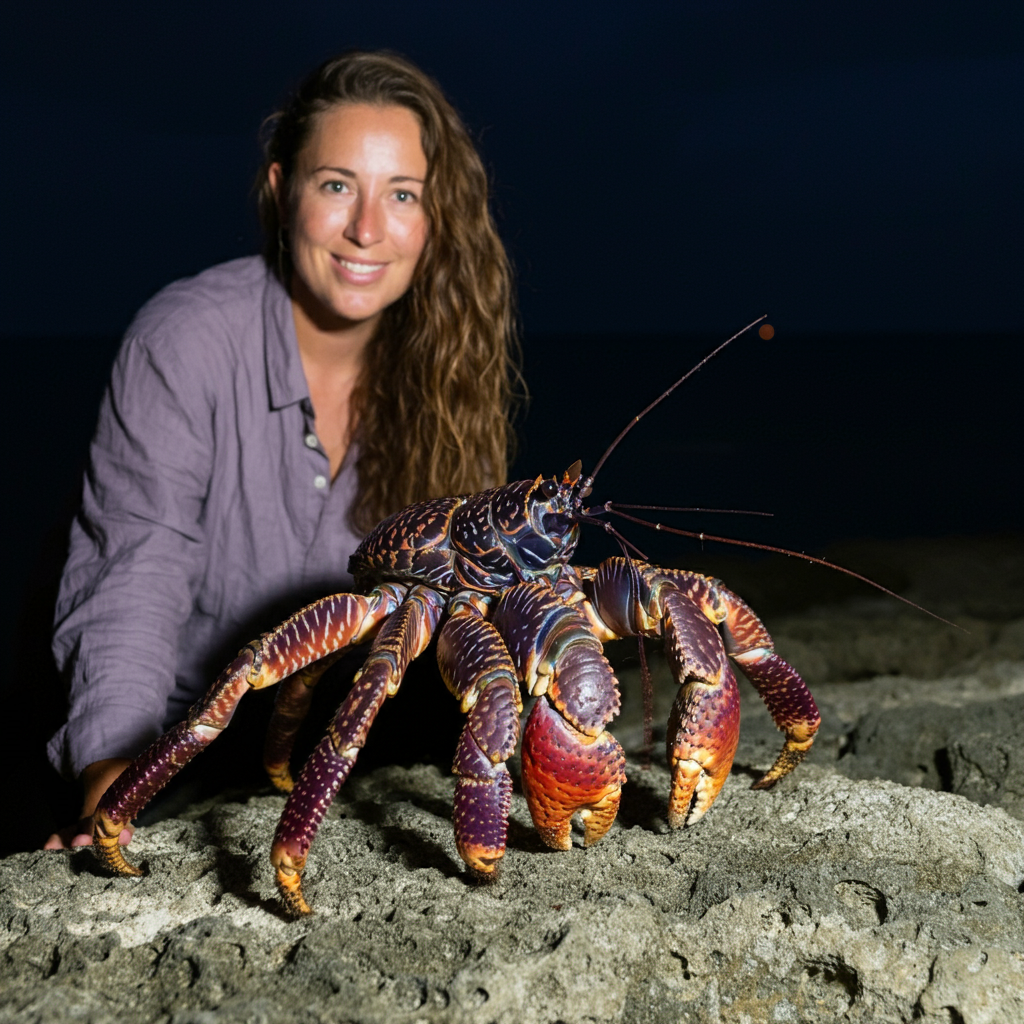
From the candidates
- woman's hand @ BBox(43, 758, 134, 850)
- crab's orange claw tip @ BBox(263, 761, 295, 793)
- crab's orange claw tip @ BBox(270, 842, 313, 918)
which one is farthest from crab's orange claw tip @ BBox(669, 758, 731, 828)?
woman's hand @ BBox(43, 758, 134, 850)

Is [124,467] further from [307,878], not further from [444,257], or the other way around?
[307,878]

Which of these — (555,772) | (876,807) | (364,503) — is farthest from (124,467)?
(876,807)

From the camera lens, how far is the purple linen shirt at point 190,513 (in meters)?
2.40

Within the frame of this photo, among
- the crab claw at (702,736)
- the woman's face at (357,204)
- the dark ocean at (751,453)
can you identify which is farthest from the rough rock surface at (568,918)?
the dark ocean at (751,453)

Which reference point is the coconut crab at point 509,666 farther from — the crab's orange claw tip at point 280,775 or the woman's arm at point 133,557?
the woman's arm at point 133,557

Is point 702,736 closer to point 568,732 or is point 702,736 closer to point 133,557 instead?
point 568,732

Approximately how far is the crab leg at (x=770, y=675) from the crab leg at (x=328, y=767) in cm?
68

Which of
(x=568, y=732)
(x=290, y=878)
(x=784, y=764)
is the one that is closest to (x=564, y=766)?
(x=568, y=732)

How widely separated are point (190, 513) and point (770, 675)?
5.10ft

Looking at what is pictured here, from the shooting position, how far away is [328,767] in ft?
5.55

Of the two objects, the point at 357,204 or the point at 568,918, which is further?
the point at 357,204

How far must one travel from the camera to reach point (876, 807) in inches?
79.1

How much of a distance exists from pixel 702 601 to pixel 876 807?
54cm

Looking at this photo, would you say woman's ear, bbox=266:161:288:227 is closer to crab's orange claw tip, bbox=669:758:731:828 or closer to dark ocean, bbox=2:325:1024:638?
dark ocean, bbox=2:325:1024:638
